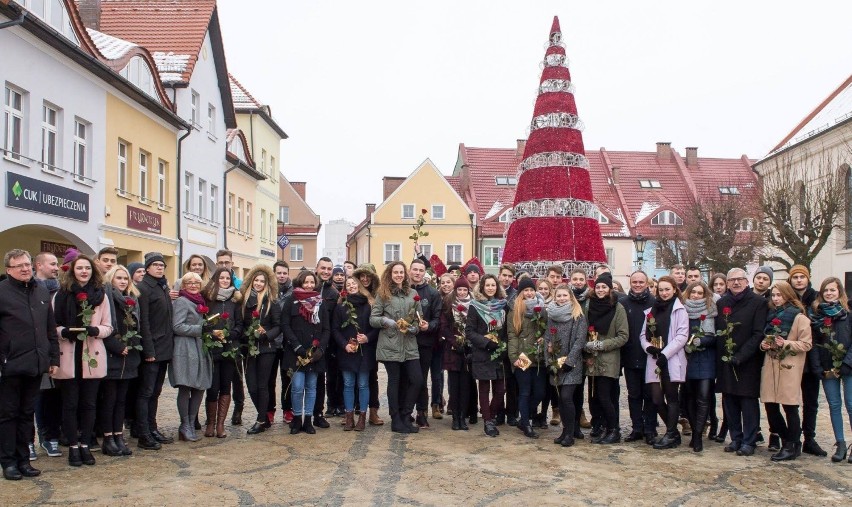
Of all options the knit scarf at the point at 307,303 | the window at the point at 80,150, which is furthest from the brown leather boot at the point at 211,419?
the window at the point at 80,150

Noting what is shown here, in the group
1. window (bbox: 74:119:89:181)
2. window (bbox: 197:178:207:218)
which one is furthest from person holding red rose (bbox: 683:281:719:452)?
window (bbox: 197:178:207:218)

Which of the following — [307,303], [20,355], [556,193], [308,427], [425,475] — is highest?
[556,193]

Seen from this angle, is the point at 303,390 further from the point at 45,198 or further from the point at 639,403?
the point at 45,198

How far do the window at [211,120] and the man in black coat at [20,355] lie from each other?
20608 millimetres

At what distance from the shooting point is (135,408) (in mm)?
8188

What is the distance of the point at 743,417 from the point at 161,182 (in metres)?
18.3

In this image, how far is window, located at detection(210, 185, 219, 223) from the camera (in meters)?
27.6

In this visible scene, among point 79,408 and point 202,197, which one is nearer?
point 79,408

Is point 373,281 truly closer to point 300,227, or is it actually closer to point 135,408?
point 135,408

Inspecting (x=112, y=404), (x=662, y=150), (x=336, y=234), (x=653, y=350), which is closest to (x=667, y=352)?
(x=653, y=350)

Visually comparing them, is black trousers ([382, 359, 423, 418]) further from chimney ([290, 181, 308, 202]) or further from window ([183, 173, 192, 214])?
chimney ([290, 181, 308, 202])

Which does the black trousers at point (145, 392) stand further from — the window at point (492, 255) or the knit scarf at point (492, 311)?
the window at point (492, 255)

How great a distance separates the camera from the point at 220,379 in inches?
346

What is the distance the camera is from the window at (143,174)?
20.9 metres
